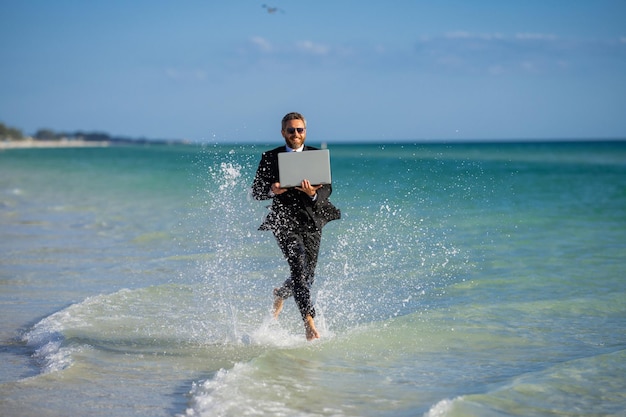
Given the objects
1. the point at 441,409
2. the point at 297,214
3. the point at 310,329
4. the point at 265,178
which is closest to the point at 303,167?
the point at 265,178

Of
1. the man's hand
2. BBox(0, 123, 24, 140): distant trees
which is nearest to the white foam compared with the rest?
A: the man's hand

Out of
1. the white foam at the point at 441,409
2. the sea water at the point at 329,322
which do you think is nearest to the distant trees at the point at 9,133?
the sea water at the point at 329,322

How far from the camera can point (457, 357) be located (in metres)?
6.33

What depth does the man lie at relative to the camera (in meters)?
6.30

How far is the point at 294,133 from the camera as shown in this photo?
246 inches

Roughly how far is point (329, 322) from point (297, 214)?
4.94 feet

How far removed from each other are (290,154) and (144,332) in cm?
228

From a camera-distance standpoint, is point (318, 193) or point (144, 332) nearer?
point (318, 193)

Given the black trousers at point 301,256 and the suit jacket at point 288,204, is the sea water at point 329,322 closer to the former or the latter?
the black trousers at point 301,256

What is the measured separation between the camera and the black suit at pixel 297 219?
6.35m

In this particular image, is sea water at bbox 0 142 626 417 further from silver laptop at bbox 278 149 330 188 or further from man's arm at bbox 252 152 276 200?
silver laptop at bbox 278 149 330 188

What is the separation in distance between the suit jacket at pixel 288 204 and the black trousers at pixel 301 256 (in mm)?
59

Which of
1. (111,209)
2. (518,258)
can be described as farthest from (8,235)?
(518,258)

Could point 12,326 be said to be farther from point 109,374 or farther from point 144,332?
point 109,374
